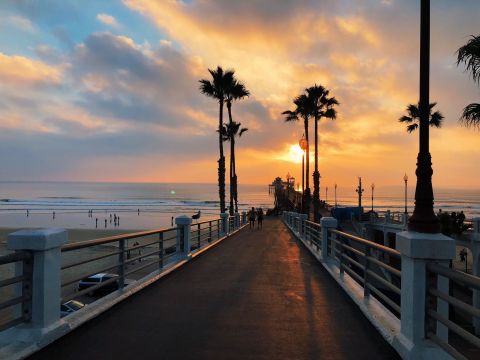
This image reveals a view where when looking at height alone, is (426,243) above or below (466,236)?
above

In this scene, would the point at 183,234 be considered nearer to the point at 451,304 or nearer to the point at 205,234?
the point at 205,234

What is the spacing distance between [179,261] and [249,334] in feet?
23.1

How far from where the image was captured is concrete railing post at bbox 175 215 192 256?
510 inches

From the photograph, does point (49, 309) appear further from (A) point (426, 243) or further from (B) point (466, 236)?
(B) point (466, 236)

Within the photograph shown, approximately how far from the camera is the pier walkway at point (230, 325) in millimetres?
5016

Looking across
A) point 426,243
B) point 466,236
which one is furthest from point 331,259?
point 466,236

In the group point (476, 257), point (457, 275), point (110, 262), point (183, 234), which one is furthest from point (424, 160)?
point (110, 262)

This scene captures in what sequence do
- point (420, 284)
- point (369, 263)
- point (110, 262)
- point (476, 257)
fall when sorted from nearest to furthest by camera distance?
point (420, 284)
point (369, 263)
point (476, 257)
point (110, 262)

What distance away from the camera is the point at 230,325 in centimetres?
613

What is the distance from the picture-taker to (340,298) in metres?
8.05

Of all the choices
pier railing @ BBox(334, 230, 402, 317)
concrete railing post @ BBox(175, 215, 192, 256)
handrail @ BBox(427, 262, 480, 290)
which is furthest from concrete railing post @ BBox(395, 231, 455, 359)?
concrete railing post @ BBox(175, 215, 192, 256)

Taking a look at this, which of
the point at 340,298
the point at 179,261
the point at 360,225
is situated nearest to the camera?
the point at 340,298

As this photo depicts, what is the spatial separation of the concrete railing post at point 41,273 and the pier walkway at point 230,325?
0.92 feet

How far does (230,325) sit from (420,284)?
2708 mm
